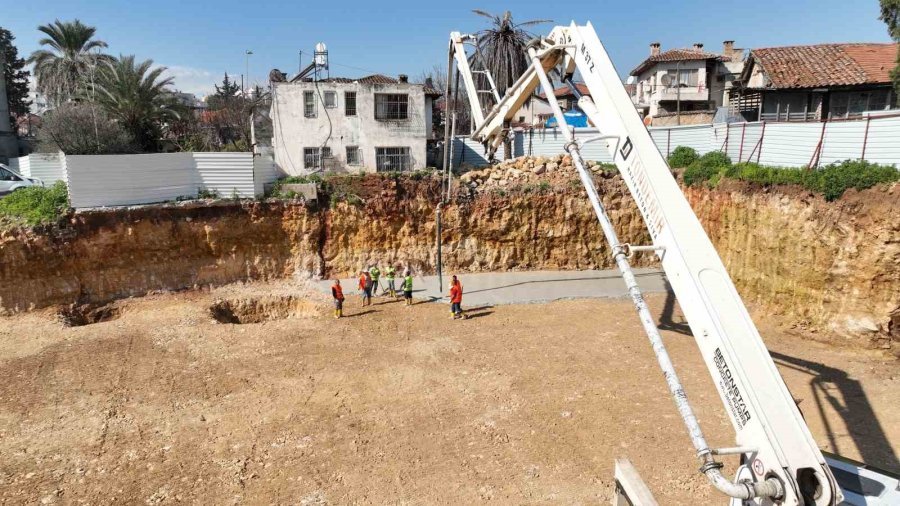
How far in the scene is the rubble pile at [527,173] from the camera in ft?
83.2

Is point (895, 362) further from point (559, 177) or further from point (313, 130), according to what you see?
point (313, 130)

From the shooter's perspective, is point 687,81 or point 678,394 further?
point 687,81

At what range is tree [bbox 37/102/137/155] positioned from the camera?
26.2 m

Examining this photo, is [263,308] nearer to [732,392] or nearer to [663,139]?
[732,392]

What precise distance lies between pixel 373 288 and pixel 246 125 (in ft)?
81.0

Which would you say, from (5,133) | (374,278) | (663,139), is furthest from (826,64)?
(5,133)

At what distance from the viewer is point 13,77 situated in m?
41.2

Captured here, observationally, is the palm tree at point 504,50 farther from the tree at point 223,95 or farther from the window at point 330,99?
the tree at point 223,95

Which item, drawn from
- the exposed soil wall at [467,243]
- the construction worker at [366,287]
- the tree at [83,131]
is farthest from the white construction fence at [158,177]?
the construction worker at [366,287]

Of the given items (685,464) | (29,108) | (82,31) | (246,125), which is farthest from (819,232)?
(29,108)

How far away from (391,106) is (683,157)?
1548 centimetres

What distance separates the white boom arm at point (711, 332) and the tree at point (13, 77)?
4806cm

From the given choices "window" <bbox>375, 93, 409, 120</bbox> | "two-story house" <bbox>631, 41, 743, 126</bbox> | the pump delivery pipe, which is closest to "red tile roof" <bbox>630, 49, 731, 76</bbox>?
"two-story house" <bbox>631, 41, 743, 126</bbox>

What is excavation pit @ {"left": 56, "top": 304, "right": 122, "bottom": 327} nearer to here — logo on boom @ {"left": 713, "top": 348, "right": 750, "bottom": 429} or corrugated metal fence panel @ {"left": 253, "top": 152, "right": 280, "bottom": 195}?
corrugated metal fence panel @ {"left": 253, "top": 152, "right": 280, "bottom": 195}
